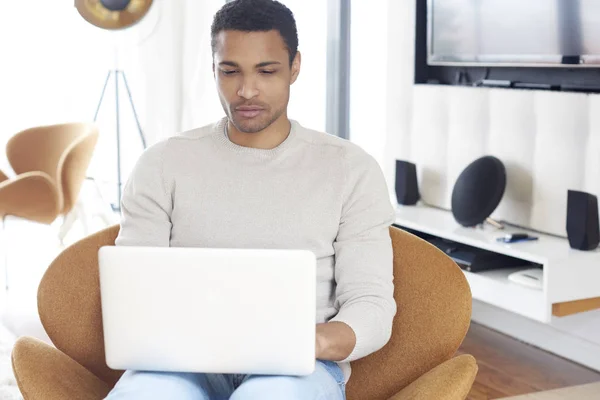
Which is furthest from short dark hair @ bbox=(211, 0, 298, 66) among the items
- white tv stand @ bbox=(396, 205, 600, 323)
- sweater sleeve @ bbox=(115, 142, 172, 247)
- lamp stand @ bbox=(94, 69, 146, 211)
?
lamp stand @ bbox=(94, 69, 146, 211)

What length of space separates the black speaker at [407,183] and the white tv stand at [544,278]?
478 millimetres

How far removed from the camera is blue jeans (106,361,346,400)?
140 cm

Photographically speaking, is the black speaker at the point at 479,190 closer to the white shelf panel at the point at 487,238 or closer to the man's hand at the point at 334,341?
the white shelf panel at the point at 487,238

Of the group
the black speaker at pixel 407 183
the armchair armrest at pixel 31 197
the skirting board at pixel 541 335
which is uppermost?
the black speaker at pixel 407 183

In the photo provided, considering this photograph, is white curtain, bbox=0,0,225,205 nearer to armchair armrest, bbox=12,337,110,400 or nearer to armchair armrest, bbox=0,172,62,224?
armchair armrest, bbox=0,172,62,224

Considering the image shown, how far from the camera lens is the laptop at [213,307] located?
1300 mm

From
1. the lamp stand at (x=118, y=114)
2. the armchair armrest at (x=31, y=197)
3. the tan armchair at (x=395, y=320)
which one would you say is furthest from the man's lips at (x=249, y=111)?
the lamp stand at (x=118, y=114)

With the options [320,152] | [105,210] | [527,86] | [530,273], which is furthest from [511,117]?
[105,210]

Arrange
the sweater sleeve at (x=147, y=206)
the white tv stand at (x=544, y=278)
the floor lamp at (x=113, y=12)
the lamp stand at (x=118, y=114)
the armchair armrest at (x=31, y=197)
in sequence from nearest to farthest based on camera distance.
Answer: the sweater sleeve at (x=147, y=206) → the white tv stand at (x=544, y=278) → the armchair armrest at (x=31, y=197) → the floor lamp at (x=113, y=12) → the lamp stand at (x=118, y=114)

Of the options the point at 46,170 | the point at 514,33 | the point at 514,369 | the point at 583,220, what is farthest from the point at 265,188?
the point at 46,170

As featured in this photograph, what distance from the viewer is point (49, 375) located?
155cm

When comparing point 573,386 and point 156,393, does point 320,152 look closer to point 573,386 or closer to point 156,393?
point 156,393

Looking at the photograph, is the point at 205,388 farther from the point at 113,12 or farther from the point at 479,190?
the point at 113,12

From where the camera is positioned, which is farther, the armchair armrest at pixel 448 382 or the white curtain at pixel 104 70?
the white curtain at pixel 104 70
